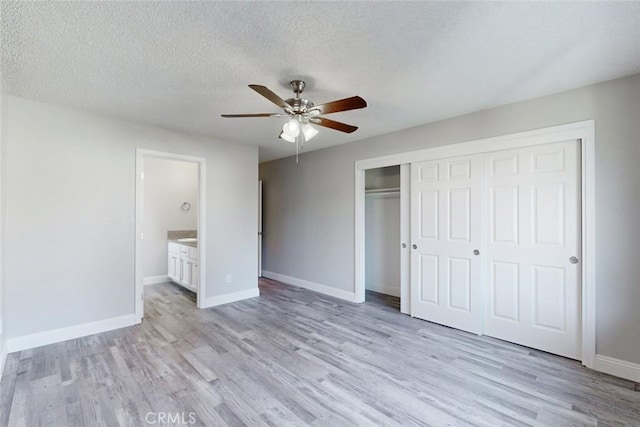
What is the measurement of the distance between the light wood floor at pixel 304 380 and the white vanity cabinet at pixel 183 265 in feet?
3.95

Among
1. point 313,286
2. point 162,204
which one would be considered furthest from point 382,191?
point 162,204

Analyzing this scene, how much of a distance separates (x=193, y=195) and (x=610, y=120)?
6378mm

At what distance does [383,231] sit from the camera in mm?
5043

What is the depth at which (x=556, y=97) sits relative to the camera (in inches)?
109

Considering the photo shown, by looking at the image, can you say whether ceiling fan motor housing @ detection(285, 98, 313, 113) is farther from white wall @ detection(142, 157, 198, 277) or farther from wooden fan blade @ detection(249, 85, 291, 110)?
white wall @ detection(142, 157, 198, 277)

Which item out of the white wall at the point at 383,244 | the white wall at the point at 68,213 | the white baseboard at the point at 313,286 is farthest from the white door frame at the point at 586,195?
the white wall at the point at 68,213

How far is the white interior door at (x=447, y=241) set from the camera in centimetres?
335

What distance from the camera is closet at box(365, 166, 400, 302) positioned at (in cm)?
486

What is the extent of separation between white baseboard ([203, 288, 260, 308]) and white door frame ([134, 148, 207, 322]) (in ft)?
0.32

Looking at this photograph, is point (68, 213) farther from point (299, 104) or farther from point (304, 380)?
point (304, 380)

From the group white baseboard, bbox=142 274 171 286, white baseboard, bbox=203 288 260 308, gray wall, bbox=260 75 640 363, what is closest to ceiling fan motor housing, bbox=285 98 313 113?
gray wall, bbox=260 75 640 363

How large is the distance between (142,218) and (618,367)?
17.8 ft

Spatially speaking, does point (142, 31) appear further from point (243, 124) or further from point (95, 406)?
point (95, 406)

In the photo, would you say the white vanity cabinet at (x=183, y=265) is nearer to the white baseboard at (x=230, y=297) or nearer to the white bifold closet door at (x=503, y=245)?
the white baseboard at (x=230, y=297)
